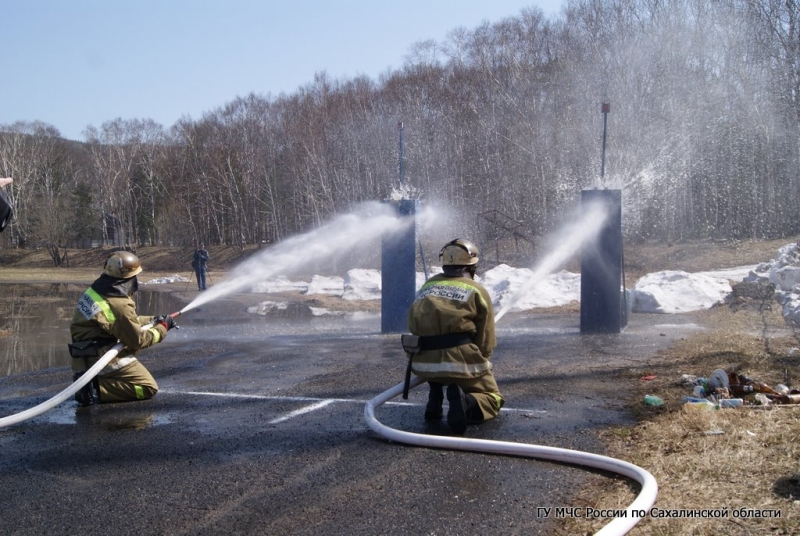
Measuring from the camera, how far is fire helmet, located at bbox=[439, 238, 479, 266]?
5676mm

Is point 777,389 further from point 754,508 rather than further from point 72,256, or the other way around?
point 72,256

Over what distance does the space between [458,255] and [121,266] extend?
3267mm

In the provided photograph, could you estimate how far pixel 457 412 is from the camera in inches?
200

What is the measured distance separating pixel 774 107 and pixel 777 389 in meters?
27.3

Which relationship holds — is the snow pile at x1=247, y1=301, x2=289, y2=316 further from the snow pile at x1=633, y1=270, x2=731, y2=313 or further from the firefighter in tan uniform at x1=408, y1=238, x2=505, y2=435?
the firefighter in tan uniform at x1=408, y1=238, x2=505, y2=435

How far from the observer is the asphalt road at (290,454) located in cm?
370

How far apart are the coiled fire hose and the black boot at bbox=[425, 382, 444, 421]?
291cm

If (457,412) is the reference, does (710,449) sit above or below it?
below

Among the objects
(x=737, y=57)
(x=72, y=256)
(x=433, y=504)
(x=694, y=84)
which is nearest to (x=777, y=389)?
(x=433, y=504)

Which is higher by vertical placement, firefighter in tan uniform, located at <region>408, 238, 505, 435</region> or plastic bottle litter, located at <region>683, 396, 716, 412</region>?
firefighter in tan uniform, located at <region>408, 238, 505, 435</region>

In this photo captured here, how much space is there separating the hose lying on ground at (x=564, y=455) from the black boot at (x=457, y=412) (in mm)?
349

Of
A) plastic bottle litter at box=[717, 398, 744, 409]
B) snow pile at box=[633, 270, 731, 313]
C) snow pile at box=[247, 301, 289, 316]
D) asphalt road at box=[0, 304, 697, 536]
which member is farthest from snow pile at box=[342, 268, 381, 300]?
plastic bottle litter at box=[717, 398, 744, 409]

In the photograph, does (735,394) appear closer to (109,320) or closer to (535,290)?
(109,320)

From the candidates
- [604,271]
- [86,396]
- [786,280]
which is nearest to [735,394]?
[604,271]
